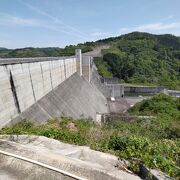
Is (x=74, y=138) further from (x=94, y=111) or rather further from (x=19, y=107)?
(x=94, y=111)

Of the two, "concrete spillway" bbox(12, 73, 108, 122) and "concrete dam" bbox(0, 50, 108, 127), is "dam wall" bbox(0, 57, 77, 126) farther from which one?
"concrete spillway" bbox(12, 73, 108, 122)

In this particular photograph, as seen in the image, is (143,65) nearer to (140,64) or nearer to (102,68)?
(140,64)

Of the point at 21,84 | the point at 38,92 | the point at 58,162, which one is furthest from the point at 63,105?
the point at 58,162

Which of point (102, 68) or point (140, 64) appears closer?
point (102, 68)

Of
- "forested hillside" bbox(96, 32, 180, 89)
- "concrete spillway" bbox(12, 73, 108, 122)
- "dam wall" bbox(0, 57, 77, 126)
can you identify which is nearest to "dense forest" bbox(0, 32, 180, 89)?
"forested hillside" bbox(96, 32, 180, 89)

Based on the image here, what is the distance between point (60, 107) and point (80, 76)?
15.4 m

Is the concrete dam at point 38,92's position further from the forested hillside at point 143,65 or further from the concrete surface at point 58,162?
the forested hillside at point 143,65

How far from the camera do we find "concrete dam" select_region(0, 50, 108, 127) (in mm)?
11992

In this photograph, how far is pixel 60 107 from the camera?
18.9 m

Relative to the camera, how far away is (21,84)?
1369 centimetres

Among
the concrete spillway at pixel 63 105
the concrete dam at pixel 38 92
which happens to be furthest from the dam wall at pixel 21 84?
the concrete spillway at pixel 63 105

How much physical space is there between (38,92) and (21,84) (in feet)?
10.5

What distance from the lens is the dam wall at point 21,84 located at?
1159 centimetres

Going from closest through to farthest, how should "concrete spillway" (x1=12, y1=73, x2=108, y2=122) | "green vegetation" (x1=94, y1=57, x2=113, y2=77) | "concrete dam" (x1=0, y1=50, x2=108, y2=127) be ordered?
"concrete dam" (x1=0, y1=50, x2=108, y2=127), "concrete spillway" (x1=12, y1=73, x2=108, y2=122), "green vegetation" (x1=94, y1=57, x2=113, y2=77)
